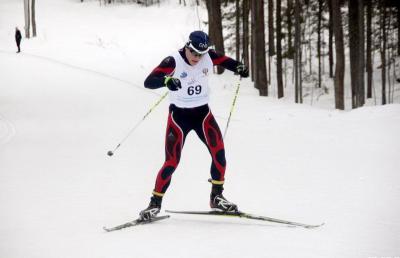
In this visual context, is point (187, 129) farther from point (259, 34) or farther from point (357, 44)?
point (357, 44)

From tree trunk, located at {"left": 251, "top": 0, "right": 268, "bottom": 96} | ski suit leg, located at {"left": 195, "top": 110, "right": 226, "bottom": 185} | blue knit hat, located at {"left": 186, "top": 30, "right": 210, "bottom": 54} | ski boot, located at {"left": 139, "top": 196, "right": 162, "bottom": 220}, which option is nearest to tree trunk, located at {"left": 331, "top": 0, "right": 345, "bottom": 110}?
tree trunk, located at {"left": 251, "top": 0, "right": 268, "bottom": 96}

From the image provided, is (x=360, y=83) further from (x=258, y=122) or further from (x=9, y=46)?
(x=9, y=46)

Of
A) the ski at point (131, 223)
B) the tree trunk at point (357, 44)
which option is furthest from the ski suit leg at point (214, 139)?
the tree trunk at point (357, 44)

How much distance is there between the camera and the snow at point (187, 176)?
5477mm

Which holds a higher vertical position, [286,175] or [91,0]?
[91,0]

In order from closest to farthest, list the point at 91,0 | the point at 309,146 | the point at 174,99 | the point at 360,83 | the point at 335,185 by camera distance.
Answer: the point at 174,99 < the point at 335,185 < the point at 309,146 < the point at 360,83 < the point at 91,0

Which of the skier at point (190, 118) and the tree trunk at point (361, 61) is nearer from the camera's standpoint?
the skier at point (190, 118)

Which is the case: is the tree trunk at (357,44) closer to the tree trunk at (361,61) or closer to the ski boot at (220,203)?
the tree trunk at (361,61)

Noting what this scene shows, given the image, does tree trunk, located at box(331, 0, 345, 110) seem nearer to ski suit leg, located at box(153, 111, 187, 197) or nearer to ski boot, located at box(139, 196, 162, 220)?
ski suit leg, located at box(153, 111, 187, 197)

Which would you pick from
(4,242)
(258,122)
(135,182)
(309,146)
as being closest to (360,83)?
(258,122)

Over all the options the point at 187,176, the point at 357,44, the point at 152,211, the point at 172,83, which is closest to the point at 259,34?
the point at 357,44

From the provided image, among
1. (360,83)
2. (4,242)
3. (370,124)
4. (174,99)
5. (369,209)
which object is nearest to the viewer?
(4,242)

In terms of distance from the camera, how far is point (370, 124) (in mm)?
13609

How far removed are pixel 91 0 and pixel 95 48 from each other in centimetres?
2769
